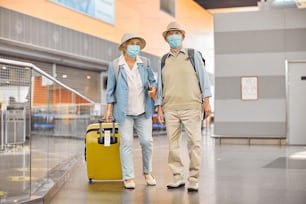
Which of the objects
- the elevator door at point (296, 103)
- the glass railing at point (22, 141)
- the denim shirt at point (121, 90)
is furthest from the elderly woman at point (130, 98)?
the elevator door at point (296, 103)

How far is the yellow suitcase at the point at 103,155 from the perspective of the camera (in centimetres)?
484

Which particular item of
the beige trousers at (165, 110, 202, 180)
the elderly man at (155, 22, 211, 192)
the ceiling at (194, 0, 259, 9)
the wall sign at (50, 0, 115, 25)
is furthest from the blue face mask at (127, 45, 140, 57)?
the ceiling at (194, 0, 259, 9)

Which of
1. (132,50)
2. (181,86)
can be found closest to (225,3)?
(132,50)

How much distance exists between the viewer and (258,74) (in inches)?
443

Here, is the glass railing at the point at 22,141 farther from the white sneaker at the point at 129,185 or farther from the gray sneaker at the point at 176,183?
the gray sneaker at the point at 176,183

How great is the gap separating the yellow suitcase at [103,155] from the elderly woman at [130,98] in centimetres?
27

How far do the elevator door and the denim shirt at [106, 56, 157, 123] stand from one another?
724cm

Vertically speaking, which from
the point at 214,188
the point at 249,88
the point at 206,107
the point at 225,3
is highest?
the point at 225,3

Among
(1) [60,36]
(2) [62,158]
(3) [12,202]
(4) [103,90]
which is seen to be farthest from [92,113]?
(3) [12,202]

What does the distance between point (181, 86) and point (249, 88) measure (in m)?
7.27

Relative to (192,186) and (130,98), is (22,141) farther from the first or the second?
(192,186)

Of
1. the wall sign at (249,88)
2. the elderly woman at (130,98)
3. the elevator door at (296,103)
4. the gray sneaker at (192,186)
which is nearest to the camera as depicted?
the gray sneaker at (192,186)

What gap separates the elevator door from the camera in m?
11.1

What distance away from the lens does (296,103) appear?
36.6 feet
